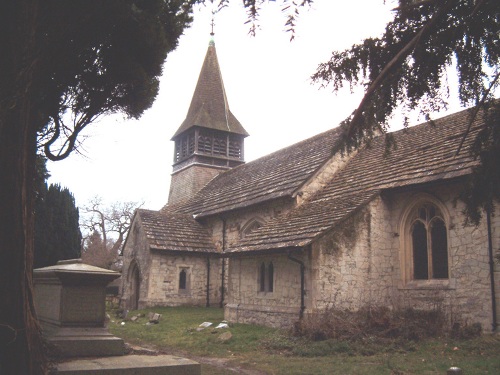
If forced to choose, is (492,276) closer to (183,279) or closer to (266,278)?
(266,278)

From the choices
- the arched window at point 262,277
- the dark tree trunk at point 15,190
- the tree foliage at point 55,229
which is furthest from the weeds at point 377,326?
the tree foliage at point 55,229

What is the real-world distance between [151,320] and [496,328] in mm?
10814

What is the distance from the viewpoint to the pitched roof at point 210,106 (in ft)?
105

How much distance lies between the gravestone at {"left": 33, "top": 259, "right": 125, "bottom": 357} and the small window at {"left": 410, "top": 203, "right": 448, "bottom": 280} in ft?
31.0

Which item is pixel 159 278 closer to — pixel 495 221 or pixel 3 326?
pixel 495 221

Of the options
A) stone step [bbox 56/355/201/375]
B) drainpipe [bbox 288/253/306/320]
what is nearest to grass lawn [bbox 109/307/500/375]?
drainpipe [bbox 288/253/306/320]

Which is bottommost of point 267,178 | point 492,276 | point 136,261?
point 492,276

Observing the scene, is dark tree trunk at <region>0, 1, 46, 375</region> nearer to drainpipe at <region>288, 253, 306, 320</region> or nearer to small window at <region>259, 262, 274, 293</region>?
drainpipe at <region>288, 253, 306, 320</region>

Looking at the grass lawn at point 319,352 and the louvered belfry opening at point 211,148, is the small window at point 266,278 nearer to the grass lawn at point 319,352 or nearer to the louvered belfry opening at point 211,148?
the grass lawn at point 319,352

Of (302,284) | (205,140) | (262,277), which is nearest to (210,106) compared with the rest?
(205,140)

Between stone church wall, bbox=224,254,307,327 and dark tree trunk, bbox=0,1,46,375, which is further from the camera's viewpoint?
stone church wall, bbox=224,254,307,327

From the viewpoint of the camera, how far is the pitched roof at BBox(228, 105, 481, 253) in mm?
13844

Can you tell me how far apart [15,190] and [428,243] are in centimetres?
1205

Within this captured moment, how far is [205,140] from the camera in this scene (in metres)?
31.8
